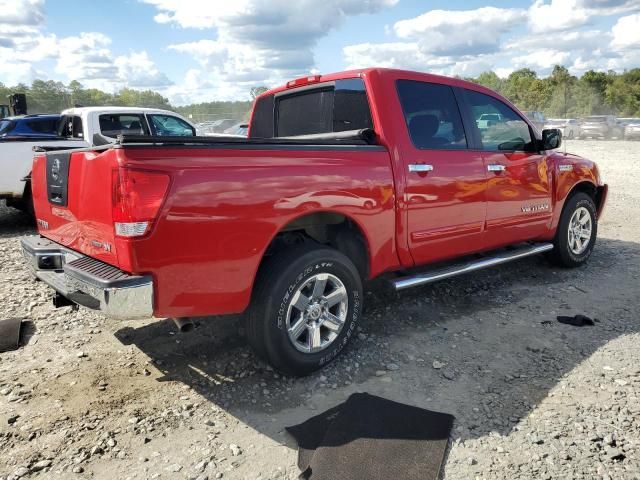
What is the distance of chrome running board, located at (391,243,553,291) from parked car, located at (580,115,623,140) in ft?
102

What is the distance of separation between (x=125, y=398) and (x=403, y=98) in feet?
9.64

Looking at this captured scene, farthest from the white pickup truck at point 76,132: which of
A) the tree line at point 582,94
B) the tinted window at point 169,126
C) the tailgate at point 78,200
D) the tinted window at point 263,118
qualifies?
the tree line at point 582,94

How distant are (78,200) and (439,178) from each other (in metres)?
2.59

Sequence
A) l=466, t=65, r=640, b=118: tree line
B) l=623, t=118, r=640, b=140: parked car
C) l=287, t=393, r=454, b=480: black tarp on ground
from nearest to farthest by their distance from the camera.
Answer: l=287, t=393, r=454, b=480: black tarp on ground → l=623, t=118, r=640, b=140: parked car → l=466, t=65, r=640, b=118: tree line

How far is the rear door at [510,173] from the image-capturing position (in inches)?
176

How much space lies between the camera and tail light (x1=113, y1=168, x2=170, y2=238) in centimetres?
255

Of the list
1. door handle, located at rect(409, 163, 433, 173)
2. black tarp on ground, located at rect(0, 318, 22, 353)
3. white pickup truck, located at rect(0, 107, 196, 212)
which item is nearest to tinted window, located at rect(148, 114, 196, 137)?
white pickup truck, located at rect(0, 107, 196, 212)

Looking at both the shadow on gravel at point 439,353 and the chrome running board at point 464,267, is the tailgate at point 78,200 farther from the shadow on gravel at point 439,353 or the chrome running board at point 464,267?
the chrome running board at point 464,267

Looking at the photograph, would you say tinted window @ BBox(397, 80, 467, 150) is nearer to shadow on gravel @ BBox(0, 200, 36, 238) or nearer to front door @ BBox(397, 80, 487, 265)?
front door @ BBox(397, 80, 487, 265)

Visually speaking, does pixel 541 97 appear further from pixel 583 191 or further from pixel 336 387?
pixel 336 387

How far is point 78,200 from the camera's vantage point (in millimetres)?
3037

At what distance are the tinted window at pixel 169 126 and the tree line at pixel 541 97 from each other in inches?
1161

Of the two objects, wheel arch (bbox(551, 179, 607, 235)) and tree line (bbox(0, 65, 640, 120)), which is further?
tree line (bbox(0, 65, 640, 120))

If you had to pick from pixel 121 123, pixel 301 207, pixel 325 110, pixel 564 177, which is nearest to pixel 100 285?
pixel 301 207
